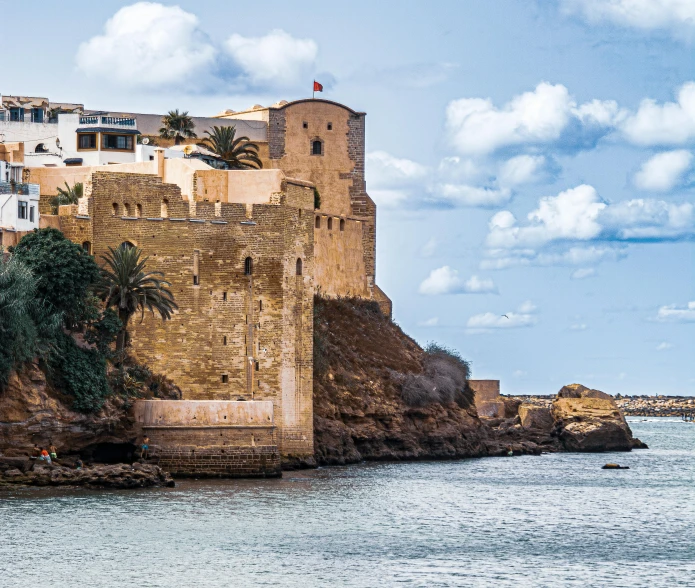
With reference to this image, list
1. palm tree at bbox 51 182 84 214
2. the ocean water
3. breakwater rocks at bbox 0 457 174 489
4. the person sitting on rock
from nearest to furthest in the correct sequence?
the ocean water < breakwater rocks at bbox 0 457 174 489 < the person sitting on rock < palm tree at bbox 51 182 84 214

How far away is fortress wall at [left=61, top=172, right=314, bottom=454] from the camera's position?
49.8 metres

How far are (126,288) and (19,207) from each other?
3791mm

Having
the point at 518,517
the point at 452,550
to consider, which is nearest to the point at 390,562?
the point at 452,550

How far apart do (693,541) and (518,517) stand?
5398 mm

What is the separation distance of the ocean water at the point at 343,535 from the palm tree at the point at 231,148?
14987mm

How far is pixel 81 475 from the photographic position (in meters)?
42.9

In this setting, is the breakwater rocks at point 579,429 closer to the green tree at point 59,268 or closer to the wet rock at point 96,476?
the green tree at point 59,268

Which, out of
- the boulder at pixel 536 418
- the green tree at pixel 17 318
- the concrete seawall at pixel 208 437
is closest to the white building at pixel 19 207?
the green tree at pixel 17 318

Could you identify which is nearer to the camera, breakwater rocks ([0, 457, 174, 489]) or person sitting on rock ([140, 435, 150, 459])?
breakwater rocks ([0, 457, 174, 489])

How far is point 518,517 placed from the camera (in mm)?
44406

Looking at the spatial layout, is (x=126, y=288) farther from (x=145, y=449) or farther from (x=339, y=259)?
(x=339, y=259)

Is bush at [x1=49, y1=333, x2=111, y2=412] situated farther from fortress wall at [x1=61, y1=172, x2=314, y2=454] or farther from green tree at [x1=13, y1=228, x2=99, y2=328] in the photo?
fortress wall at [x1=61, y1=172, x2=314, y2=454]

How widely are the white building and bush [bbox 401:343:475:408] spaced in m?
18.7

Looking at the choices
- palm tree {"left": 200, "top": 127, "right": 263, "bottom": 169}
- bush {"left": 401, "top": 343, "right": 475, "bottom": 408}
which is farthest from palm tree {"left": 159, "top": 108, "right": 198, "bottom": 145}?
bush {"left": 401, "top": 343, "right": 475, "bottom": 408}
